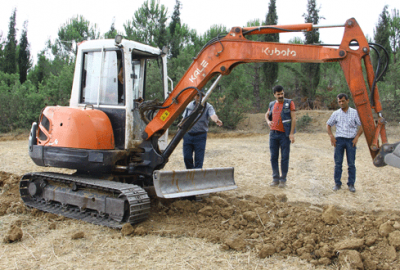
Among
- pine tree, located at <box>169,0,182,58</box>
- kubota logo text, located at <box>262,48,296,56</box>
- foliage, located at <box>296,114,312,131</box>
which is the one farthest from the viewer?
pine tree, located at <box>169,0,182,58</box>

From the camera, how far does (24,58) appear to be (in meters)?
28.0

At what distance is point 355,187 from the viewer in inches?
258

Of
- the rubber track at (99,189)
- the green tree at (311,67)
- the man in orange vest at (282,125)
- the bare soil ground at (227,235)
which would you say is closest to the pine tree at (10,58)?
the green tree at (311,67)

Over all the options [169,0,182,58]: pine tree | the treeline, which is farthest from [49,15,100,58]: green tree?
[169,0,182,58]: pine tree

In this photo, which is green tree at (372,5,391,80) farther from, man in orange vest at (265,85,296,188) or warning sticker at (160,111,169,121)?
warning sticker at (160,111,169,121)

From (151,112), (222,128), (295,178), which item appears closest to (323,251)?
(151,112)

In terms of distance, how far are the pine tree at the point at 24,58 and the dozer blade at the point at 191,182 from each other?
26805 millimetres

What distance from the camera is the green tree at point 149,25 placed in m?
22.7

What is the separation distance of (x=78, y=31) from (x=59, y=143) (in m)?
25.6

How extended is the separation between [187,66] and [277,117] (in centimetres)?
1098

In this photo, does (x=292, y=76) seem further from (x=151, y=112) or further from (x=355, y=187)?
(x=151, y=112)

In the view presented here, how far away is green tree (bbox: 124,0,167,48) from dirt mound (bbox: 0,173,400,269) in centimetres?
1881

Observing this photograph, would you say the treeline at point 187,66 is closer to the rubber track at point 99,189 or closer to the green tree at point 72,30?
the green tree at point 72,30

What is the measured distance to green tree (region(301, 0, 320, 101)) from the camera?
18688 mm
